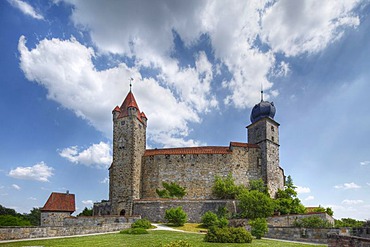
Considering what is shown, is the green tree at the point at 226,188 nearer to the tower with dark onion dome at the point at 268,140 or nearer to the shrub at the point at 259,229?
the tower with dark onion dome at the point at 268,140

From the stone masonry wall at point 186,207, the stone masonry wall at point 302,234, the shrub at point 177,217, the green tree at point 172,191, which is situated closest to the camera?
the stone masonry wall at point 302,234

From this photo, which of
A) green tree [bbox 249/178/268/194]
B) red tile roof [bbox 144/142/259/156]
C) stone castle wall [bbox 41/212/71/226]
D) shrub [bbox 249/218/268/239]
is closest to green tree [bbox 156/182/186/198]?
red tile roof [bbox 144/142/259/156]

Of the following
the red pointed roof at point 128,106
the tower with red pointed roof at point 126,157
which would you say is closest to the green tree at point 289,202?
the tower with red pointed roof at point 126,157

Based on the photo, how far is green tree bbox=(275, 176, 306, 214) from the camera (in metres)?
39.7

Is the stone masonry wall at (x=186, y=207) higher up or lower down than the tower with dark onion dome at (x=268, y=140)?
lower down

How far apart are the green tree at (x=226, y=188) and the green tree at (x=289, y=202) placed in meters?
5.49

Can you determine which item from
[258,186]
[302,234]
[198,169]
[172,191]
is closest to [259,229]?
[302,234]

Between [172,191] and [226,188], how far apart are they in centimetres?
813

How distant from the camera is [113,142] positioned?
150ft

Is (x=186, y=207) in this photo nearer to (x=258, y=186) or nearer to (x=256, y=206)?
(x=256, y=206)

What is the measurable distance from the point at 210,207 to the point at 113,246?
2547cm

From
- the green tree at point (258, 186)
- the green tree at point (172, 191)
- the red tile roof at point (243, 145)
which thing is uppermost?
the red tile roof at point (243, 145)

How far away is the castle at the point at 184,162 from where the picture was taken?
44656mm

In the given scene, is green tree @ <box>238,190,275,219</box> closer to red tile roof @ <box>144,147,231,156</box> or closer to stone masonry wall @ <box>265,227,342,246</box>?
stone masonry wall @ <box>265,227,342,246</box>
